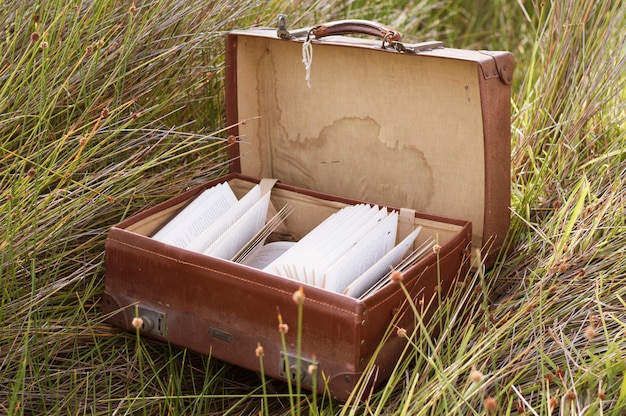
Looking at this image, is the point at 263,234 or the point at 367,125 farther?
the point at 367,125

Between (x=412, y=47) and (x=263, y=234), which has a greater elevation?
(x=412, y=47)

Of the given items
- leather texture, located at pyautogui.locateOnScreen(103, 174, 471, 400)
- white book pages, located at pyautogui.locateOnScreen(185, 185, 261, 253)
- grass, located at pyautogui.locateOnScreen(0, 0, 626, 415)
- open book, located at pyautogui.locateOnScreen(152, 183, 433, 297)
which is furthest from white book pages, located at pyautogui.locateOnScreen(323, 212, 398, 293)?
white book pages, located at pyautogui.locateOnScreen(185, 185, 261, 253)

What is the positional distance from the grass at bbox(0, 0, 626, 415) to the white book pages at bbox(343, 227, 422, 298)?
0.51 feet

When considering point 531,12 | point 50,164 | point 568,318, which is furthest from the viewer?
point 531,12

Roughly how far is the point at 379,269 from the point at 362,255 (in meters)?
0.06

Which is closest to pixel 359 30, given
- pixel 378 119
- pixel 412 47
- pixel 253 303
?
pixel 412 47

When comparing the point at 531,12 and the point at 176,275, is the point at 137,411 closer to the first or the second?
the point at 176,275

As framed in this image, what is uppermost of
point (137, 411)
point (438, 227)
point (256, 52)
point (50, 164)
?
point (256, 52)

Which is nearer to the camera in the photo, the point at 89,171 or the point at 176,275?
the point at 176,275

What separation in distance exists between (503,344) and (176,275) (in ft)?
2.39

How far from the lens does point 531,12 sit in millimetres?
4180

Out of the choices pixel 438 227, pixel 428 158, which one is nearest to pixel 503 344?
pixel 438 227

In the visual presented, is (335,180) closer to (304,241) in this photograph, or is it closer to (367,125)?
(367,125)

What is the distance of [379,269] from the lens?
1.93 meters
